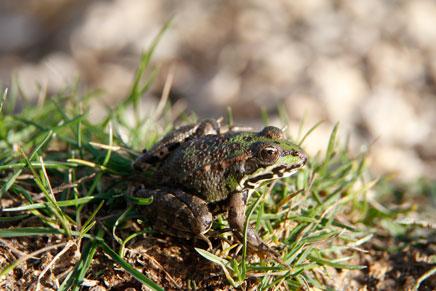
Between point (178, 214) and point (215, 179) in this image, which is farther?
point (215, 179)

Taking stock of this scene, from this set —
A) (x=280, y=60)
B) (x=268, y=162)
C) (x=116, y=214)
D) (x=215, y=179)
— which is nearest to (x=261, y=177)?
(x=268, y=162)

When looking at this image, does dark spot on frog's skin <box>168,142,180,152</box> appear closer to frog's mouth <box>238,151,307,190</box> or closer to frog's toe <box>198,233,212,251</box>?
frog's mouth <box>238,151,307,190</box>

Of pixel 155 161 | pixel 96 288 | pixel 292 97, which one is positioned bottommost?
Answer: pixel 292 97

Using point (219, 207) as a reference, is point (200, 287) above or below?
below

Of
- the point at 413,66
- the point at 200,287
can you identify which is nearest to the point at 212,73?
the point at 413,66

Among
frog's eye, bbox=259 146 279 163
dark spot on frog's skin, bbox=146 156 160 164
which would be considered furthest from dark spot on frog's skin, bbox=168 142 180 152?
frog's eye, bbox=259 146 279 163

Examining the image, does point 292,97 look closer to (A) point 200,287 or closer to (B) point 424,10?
(B) point 424,10

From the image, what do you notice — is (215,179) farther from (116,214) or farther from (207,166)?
(116,214)
